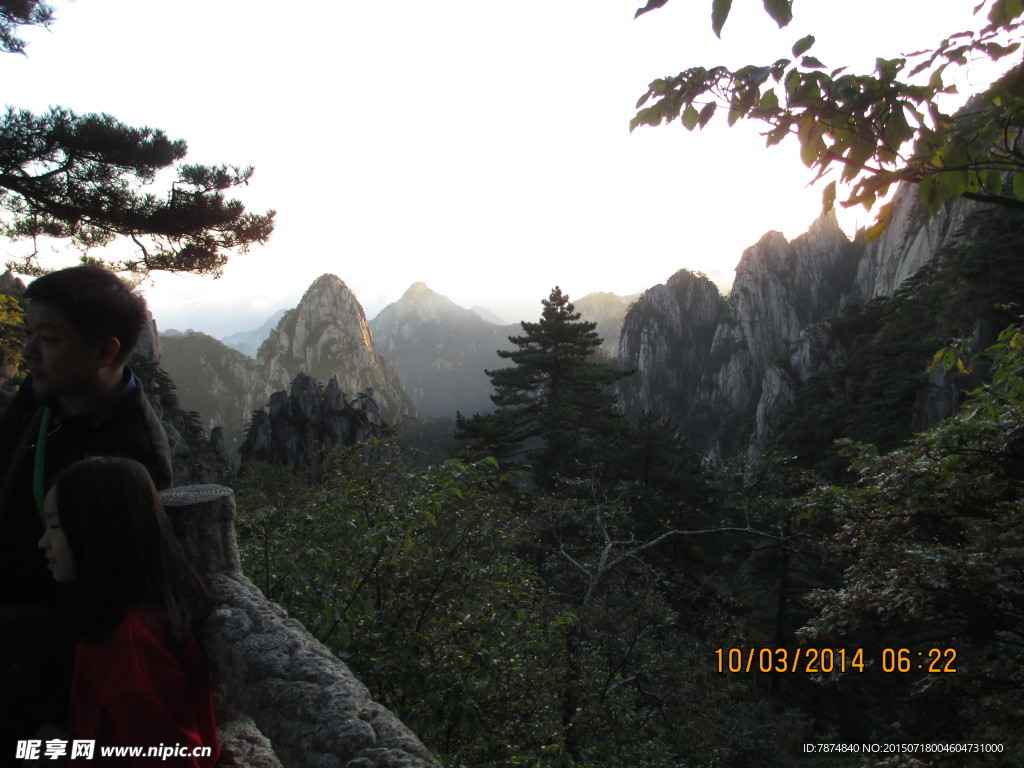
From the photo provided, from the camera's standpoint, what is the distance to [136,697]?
5.02 feet

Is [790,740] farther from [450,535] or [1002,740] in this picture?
[450,535]

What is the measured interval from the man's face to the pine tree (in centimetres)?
1720

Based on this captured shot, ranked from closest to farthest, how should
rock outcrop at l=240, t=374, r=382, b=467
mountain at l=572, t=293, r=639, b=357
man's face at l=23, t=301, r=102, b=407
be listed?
man's face at l=23, t=301, r=102, b=407 < rock outcrop at l=240, t=374, r=382, b=467 < mountain at l=572, t=293, r=639, b=357

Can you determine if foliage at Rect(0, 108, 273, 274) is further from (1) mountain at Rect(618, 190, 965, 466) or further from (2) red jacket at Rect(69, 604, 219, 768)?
(1) mountain at Rect(618, 190, 965, 466)

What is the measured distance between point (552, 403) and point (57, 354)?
782 inches

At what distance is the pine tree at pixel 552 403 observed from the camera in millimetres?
19719

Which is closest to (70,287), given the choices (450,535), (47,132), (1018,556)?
(450,535)

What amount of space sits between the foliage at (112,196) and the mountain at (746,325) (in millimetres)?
50300

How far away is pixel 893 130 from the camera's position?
1910 millimetres

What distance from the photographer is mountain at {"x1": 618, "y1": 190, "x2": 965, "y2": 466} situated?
195 feet

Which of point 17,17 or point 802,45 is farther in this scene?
point 17,17

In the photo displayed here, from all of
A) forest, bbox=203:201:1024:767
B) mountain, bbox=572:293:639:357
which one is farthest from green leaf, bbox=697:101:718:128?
mountain, bbox=572:293:639:357

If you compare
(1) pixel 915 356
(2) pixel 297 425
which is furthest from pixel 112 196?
(2) pixel 297 425

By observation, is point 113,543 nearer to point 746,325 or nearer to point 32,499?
point 32,499
